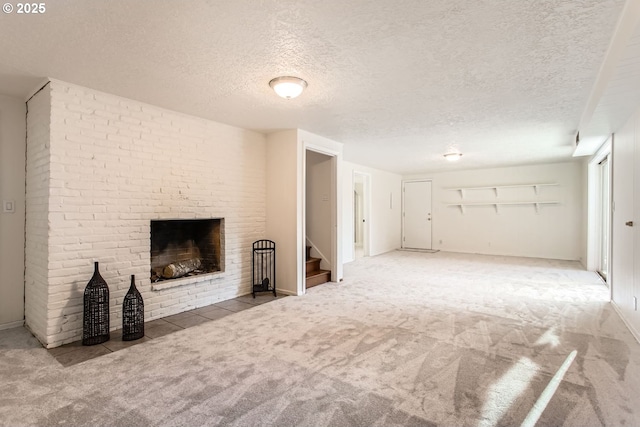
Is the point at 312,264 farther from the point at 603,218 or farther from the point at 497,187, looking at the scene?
the point at 497,187

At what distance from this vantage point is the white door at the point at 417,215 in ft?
31.0

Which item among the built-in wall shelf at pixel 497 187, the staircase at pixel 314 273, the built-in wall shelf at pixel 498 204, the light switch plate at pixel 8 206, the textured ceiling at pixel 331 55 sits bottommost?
the staircase at pixel 314 273

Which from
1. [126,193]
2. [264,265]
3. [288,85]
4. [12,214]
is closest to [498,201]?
[264,265]

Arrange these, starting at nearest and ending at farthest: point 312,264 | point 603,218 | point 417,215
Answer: point 312,264 → point 603,218 → point 417,215

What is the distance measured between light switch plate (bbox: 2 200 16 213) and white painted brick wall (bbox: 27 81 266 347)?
512mm

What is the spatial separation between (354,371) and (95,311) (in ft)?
7.72

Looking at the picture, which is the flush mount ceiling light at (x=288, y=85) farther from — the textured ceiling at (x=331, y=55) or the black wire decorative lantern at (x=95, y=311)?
the black wire decorative lantern at (x=95, y=311)

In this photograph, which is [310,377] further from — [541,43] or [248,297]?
[541,43]

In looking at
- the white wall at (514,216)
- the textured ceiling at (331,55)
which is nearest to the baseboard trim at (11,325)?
the textured ceiling at (331,55)

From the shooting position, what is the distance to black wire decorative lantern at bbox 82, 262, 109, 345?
2873mm

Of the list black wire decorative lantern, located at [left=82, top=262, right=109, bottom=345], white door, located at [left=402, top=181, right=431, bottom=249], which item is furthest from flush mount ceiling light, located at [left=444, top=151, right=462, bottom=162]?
black wire decorative lantern, located at [left=82, top=262, right=109, bottom=345]

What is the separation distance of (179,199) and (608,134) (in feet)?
17.6

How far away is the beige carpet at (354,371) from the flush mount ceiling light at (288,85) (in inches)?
87.5

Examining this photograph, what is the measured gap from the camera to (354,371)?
2336 millimetres
